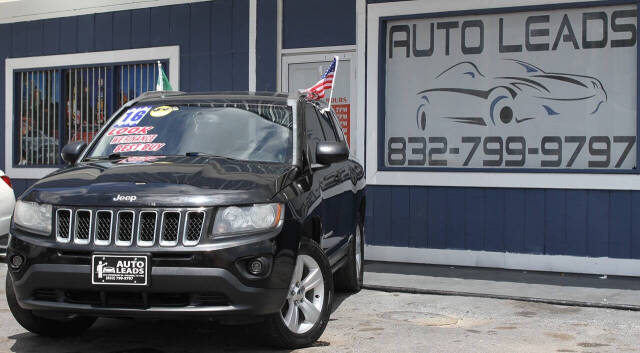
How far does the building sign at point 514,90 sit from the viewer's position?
934cm

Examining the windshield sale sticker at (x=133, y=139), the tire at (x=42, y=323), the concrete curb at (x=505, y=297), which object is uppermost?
the windshield sale sticker at (x=133, y=139)

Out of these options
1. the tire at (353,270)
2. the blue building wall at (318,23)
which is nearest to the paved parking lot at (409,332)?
the tire at (353,270)

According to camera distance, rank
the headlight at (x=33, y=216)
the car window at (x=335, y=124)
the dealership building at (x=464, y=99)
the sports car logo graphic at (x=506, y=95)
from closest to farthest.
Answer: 1. the headlight at (x=33, y=216)
2. the car window at (x=335, y=124)
3. the dealership building at (x=464, y=99)
4. the sports car logo graphic at (x=506, y=95)

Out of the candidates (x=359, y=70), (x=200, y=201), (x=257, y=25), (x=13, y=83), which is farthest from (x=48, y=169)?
(x=200, y=201)

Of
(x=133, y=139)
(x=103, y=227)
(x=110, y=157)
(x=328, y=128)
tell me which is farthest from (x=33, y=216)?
(x=328, y=128)

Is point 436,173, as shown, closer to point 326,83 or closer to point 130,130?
point 326,83

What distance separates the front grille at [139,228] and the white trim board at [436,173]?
553cm

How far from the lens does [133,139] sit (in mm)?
6215

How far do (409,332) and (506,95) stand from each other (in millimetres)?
4514

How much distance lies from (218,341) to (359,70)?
5.52 metres

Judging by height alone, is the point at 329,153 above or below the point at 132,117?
below

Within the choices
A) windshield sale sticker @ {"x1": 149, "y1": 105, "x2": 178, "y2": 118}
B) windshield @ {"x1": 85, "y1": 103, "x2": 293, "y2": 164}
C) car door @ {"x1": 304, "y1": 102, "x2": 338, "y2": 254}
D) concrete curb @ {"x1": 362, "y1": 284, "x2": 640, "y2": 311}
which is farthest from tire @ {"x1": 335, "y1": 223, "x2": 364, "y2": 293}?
windshield sale sticker @ {"x1": 149, "y1": 105, "x2": 178, "y2": 118}

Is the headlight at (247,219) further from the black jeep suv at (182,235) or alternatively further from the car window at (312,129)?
the car window at (312,129)

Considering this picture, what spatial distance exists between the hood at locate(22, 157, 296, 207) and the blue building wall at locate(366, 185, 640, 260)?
15.3 feet
